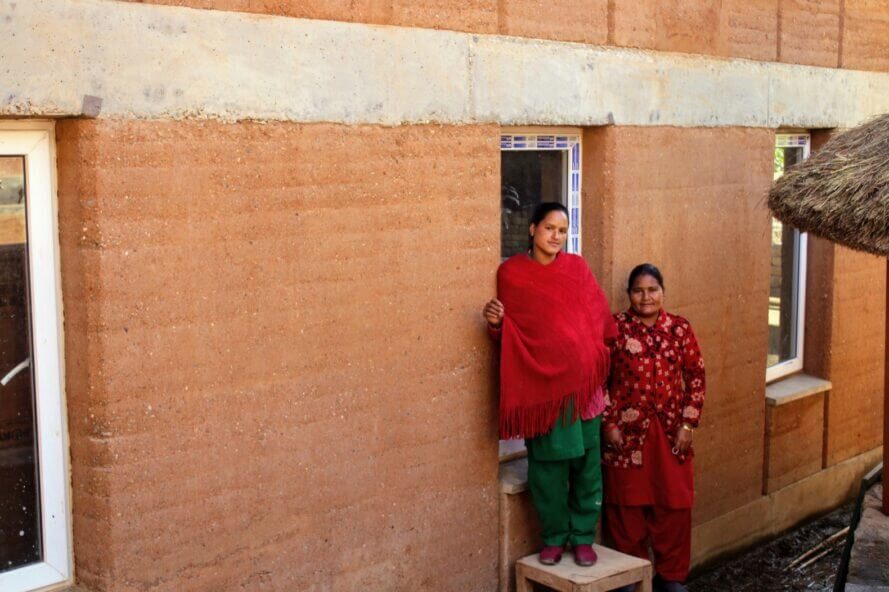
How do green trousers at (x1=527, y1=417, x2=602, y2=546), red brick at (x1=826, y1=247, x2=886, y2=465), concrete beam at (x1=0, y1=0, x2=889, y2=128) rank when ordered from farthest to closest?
red brick at (x1=826, y1=247, x2=886, y2=465) < green trousers at (x1=527, y1=417, x2=602, y2=546) < concrete beam at (x1=0, y1=0, x2=889, y2=128)

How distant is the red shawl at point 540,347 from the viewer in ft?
18.0

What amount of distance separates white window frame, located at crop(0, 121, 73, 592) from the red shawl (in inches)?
79.7

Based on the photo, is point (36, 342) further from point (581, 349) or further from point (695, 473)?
point (695, 473)

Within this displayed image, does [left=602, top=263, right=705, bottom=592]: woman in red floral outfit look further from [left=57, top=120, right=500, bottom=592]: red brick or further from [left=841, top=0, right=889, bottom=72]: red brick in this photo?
[left=841, top=0, right=889, bottom=72]: red brick

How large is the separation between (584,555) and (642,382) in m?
0.96

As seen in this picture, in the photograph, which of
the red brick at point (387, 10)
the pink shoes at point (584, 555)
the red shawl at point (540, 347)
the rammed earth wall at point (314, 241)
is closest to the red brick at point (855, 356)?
the rammed earth wall at point (314, 241)

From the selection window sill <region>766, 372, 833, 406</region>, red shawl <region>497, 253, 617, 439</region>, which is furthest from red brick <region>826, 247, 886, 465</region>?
red shawl <region>497, 253, 617, 439</region>

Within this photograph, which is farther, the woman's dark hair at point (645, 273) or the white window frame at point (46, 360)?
the woman's dark hair at point (645, 273)

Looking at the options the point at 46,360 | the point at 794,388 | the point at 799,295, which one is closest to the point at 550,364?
the point at 46,360

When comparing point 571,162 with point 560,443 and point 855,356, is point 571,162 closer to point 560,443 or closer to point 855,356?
point 560,443

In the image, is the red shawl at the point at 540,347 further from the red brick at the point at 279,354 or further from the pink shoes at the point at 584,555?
the pink shoes at the point at 584,555

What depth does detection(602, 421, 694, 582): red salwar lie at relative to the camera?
6227 millimetres

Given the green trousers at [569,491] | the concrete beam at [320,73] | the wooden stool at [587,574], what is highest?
the concrete beam at [320,73]

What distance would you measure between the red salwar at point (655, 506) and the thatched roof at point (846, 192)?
129 cm
